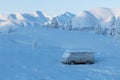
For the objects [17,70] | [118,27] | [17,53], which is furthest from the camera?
[118,27]

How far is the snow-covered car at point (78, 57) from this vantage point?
46.9 metres

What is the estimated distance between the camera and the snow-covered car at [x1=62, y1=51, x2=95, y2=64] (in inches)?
1845

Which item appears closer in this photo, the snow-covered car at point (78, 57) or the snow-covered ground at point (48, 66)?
the snow-covered ground at point (48, 66)

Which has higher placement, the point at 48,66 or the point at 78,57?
the point at 78,57

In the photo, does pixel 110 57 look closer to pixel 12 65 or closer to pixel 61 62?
pixel 61 62

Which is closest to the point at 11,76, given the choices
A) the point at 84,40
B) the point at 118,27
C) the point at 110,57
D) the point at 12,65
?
the point at 12,65

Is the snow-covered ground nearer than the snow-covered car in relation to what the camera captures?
Yes

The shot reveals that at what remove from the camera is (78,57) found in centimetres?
4734

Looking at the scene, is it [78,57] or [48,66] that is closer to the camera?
[48,66]

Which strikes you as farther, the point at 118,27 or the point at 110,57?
the point at 118,27

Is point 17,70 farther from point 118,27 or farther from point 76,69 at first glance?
point 118,27

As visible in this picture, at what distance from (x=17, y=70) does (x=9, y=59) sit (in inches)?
227

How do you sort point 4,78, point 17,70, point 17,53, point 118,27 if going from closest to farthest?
point 4,78 → point 17,70 → point 17,53 → point 118,27

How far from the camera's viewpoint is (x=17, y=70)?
41.4 m
